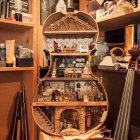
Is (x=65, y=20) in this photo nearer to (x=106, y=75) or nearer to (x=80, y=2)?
(x=80, y=2)

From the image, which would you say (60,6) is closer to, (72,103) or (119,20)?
(119,20)

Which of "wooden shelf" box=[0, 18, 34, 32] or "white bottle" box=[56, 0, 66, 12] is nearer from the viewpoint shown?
"wooden shelf" box=[0, 18, 34, 32]

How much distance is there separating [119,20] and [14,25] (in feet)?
2.58

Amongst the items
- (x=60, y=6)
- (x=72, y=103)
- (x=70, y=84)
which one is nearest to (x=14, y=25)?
(x=60, y=6)

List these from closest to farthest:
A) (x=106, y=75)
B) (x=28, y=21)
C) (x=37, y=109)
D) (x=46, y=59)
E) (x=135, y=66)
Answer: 1. (x=135, y=66)
2. (x=37, y=109)
3. (x=28, y=21)
4. (x=46, y=59)
5. (x=106, y=75)

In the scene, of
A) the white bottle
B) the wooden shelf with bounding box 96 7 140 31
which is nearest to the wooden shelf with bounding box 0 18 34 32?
the white bottle

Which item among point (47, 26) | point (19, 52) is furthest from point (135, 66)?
point (19, 52)

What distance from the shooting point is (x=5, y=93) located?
177 cm

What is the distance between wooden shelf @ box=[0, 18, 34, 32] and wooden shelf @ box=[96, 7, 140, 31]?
1.84ft

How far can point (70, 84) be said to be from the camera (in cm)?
166

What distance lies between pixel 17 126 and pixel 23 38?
74cm

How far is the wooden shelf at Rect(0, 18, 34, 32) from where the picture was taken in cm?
148

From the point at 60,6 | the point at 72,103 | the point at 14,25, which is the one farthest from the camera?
the point at 60,6

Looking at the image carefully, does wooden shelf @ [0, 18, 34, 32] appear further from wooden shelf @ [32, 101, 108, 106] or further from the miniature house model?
wooden shelf @ [32, 101, 108, 106]
